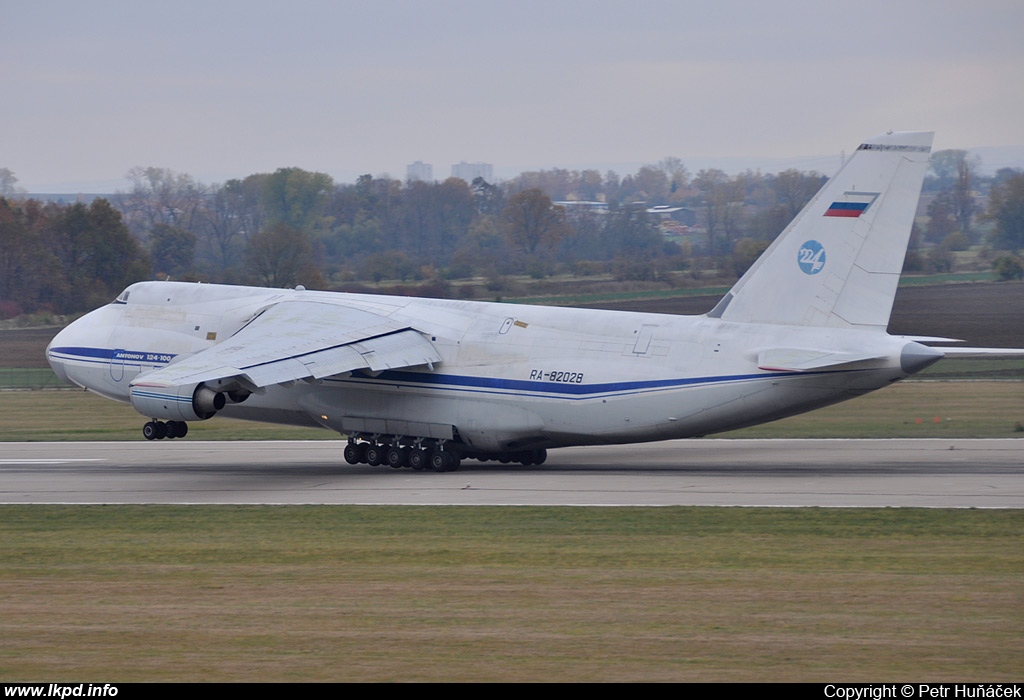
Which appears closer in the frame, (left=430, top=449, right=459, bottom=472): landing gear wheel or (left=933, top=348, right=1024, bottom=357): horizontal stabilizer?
(left=933, top=348, right=1024, bottom=357): horizontal stabilizer

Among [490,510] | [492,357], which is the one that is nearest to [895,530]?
[490,510]

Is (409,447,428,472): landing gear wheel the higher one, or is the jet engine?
the jet engine

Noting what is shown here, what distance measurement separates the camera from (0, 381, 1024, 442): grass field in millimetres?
32062

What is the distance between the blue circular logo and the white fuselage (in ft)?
3.99

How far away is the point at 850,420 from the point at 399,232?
36.7m

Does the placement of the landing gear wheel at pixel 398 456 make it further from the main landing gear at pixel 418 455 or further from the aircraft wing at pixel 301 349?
the aircraft wing at pixel 301 349

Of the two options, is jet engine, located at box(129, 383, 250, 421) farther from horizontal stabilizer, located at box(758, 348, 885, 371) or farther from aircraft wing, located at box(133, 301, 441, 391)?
horizontal stabilizer, located at box(758, 348, 885, 371)

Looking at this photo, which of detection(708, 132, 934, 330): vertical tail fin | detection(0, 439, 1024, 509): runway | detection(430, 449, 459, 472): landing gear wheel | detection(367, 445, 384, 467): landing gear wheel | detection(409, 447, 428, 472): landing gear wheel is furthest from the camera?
detection(367, 445, 384, 467): landing gear wheel

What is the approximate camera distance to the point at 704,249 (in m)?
60.7

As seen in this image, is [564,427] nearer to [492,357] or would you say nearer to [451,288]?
[492,357]

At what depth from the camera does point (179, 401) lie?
76.3ft

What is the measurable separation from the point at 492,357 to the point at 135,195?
2035 inches

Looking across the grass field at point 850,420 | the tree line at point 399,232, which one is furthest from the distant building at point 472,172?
the grass field at point 850,420

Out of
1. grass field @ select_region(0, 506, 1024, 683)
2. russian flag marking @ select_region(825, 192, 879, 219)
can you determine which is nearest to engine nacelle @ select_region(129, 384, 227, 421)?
grass field @ select_region(0, 506, 1024, 683)
